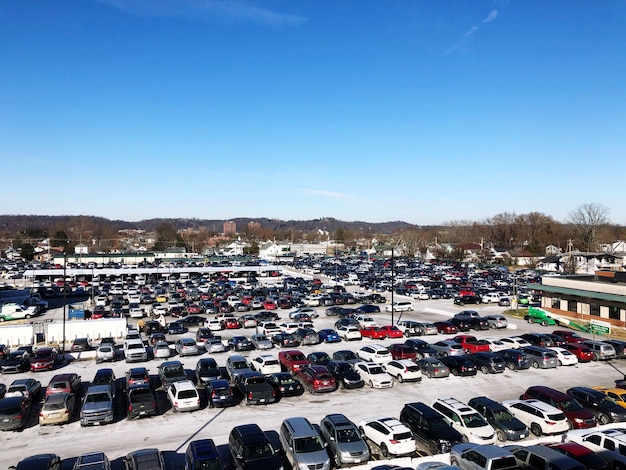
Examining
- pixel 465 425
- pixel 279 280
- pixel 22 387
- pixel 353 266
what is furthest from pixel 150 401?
pixel 353 266

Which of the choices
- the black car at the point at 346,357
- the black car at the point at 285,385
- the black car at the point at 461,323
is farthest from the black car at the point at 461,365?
the black car at the point at 461,323

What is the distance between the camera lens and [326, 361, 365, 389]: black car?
2328cm

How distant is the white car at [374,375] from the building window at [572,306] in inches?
1164

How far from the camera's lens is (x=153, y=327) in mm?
39500

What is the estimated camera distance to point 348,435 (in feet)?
50.6

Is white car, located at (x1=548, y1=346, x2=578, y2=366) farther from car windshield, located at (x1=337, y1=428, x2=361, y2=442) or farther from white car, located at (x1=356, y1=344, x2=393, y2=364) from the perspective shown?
car windshield, located at (x1=337, y1=428, x2=361, y2=442)

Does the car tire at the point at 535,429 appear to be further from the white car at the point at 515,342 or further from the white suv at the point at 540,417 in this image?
the white car at the point at 515,342

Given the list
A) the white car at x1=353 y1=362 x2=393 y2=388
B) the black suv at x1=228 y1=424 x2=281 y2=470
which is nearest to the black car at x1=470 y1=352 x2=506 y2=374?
the white car at x1=353 y1=362 x2=393 y2=388

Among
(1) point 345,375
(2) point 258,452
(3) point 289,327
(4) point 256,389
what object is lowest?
(3) point 289,327

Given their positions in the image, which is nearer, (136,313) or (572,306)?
(572,306)

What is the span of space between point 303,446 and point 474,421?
243 inches

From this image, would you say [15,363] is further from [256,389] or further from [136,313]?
[136,313]

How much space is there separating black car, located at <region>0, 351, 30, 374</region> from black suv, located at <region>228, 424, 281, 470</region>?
61.7 feet

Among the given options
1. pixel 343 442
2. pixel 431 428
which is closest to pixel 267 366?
pixel 343 442
